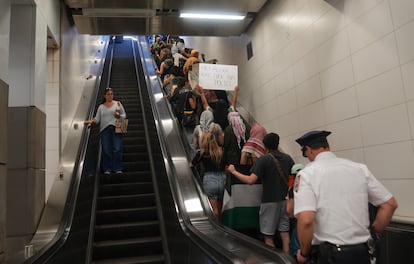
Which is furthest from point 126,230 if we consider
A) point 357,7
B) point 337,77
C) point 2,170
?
point 357,7

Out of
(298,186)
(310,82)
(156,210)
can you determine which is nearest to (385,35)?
(310,82)

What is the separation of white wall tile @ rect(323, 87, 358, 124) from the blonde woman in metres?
1.52

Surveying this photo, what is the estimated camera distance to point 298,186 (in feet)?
7.02

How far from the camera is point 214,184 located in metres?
4.33

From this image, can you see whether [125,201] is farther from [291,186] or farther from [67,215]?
[291,186]

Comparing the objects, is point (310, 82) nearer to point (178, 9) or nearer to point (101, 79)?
point (178, 9)

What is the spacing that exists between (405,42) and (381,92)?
557 mm

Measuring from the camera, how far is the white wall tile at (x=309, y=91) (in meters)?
4.73

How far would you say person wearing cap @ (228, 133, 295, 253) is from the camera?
3.65 meters

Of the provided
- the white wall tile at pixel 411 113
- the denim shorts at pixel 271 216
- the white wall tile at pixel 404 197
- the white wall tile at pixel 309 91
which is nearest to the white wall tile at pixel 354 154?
the white wall tile at pixel 404 197

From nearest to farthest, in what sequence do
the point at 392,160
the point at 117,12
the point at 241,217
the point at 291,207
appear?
1. the point at 291,207
2. the point at 392,160
3. the point at 241,217
4. the point at 117,12

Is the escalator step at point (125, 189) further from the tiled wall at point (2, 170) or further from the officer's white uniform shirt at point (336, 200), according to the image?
the officer's white uniform shirt at point (336, 200)

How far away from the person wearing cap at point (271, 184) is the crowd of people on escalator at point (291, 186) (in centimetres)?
1

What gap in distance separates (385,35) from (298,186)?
224 centimetres
